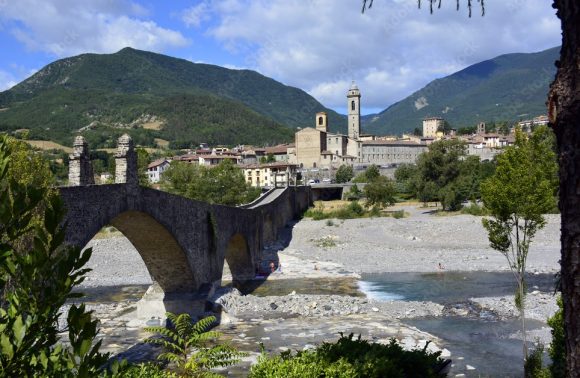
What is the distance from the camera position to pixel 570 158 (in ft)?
10.2

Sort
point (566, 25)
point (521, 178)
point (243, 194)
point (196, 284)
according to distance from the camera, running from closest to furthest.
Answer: point (566, 25) < point (521, 178) < point (196, 284) < point (243, 194)

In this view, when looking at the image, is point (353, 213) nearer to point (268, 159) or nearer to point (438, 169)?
point (438, 169)

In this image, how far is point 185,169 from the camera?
55.1 meters

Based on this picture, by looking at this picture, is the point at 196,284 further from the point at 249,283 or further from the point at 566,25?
the point at 566,25

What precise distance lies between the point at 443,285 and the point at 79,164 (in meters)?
19.2

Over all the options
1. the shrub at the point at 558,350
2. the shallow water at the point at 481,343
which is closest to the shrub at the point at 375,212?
the shallow water at the point at 481,343

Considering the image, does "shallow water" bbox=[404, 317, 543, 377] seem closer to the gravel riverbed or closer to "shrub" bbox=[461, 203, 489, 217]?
the gravel riverbed

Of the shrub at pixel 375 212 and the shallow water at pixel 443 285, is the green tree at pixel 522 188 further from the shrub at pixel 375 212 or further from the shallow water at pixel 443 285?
the shrub at pixel 375 212

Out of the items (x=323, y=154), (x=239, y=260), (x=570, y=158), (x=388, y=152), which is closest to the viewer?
(x=570, y=158)

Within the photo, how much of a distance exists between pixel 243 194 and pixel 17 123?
98.6 m

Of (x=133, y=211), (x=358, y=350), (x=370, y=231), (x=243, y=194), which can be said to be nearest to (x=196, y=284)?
(x=133, y=211)

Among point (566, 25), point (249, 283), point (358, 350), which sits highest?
point (566, 25)

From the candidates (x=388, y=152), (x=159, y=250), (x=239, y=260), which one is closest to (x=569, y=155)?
(x=159, y=250)

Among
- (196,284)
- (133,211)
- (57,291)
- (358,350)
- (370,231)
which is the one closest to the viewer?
(57,291)
